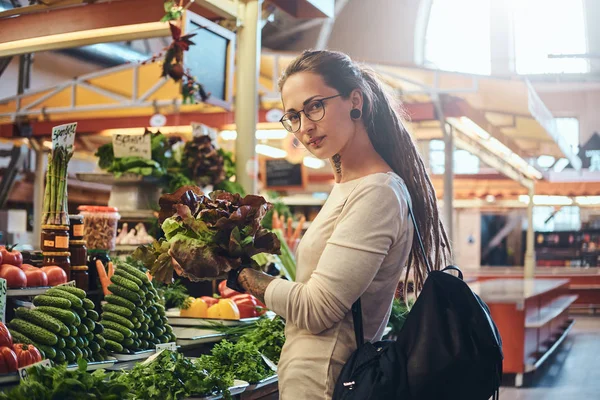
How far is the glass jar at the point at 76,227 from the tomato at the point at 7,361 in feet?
2.94

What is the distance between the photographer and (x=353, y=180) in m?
1.89

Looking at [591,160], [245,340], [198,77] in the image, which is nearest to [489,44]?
[591,160]

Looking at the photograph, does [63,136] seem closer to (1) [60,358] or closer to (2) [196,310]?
(1) [60,358]

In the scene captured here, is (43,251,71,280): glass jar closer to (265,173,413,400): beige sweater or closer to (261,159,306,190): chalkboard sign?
(265,173,413,400): beige sweater

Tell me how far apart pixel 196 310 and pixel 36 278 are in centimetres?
97

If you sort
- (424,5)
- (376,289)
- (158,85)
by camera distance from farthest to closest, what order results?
(424,5) < (158,85) < (376,289)

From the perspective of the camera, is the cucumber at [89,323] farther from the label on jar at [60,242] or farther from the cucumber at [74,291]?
the label on jar at [60,242]

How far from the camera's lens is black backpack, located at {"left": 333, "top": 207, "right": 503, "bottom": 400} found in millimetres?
1663

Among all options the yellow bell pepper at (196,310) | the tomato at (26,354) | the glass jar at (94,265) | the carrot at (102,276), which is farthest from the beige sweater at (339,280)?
the yellow bell pepper at (196,310)

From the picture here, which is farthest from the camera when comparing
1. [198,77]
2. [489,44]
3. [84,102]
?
[489,44]

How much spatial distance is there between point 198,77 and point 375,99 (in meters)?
2.68

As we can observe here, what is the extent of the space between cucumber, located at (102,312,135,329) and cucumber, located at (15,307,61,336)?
34 cm

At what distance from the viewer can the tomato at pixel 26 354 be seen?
202cm

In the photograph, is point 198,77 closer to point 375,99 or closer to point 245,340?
point 245,340
